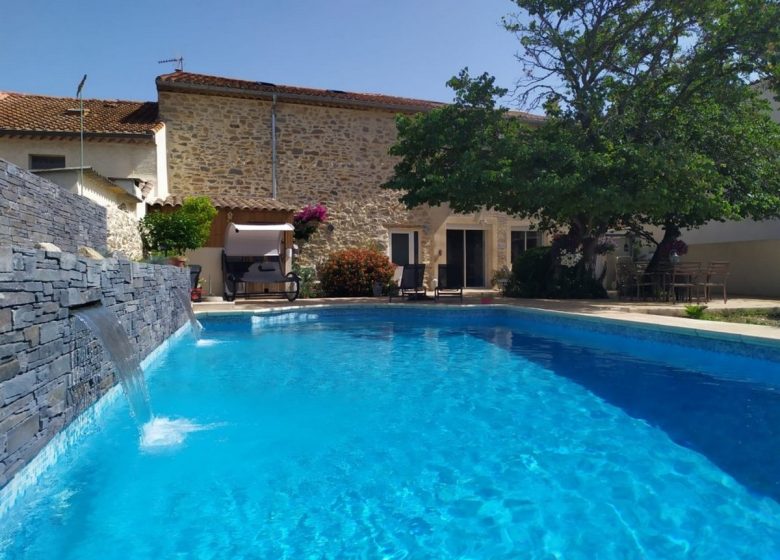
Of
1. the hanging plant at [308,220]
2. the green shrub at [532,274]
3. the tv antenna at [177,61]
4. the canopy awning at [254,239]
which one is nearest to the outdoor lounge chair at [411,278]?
the green shrub at [532,274]

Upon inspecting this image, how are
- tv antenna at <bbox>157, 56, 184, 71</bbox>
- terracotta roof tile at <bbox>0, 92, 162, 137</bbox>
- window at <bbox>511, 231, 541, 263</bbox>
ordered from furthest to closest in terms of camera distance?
1. window at <bbox>511, 231, 541, 263</bbox>
2. tv antenna at <bbox>157, 56, 184, 71</bbox>
3. terracotta roof tile at <bbox>0, 92, 162, 137</bbox>

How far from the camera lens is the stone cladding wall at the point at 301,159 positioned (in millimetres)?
14273

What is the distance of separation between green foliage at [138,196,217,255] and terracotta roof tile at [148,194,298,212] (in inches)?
47.1

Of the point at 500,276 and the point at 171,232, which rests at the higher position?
the point at 171,232

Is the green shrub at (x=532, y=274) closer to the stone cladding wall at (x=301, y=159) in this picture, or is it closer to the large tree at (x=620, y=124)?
the large tree at (x=620, y=124)

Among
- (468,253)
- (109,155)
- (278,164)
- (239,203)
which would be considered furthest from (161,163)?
(468,253)

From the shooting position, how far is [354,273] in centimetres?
1396

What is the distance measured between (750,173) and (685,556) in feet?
36.8

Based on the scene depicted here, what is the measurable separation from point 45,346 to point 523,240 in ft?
52.7

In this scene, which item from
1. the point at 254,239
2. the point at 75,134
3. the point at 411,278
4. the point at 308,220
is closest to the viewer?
the point at 75,134

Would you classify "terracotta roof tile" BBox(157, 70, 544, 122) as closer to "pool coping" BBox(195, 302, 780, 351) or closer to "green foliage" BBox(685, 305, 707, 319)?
"pool coping" BBox(195, 302, 780, 351)

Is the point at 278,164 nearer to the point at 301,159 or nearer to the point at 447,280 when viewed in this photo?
the point at 301,159

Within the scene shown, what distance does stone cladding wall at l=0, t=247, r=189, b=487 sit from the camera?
262 cm

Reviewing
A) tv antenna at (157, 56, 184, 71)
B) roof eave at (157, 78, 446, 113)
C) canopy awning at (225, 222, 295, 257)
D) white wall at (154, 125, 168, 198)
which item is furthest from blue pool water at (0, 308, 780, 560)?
tv antenna at (157, 56, 184, 71)
